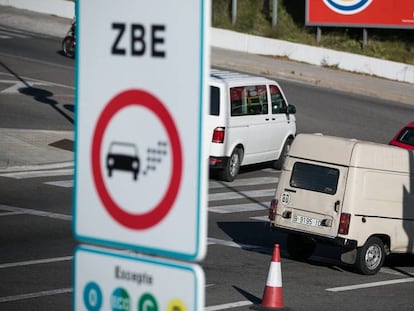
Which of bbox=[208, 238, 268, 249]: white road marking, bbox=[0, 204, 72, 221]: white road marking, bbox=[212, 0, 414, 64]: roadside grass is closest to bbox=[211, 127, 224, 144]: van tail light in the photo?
bbox=[0, 204, 72, 221]: white road marking

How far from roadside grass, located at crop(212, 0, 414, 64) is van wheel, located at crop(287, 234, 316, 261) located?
91.4 ft

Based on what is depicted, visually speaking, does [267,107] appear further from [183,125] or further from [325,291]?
[183,125]

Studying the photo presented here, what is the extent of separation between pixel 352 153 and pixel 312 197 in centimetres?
101

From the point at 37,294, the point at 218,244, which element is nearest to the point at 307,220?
the point at 218,244

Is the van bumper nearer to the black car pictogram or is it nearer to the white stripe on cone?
the white stripe on cone

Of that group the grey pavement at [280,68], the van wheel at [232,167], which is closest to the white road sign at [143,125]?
the van wheel at [232,167]

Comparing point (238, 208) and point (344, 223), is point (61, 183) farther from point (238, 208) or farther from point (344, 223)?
point (344, 223)

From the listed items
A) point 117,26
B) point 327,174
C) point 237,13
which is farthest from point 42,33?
point 117,26

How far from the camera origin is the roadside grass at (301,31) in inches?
1763

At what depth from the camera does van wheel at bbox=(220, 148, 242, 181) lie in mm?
24219

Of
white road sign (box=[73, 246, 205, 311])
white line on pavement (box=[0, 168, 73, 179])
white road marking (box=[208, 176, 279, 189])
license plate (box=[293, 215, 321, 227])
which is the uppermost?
white road sign (box=[73, 246, 205, 311])

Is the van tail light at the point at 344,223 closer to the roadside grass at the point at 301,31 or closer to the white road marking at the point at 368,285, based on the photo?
the white road marking at the point at 368,285

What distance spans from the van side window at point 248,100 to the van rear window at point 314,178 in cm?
717

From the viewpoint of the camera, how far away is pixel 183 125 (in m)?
3.55
